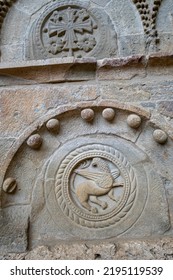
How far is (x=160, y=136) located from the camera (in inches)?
69.3

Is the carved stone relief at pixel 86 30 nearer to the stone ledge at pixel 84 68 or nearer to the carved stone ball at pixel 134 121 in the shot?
the stone ledge at pixel 84 68

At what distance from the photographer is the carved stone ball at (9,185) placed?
5.90 feet

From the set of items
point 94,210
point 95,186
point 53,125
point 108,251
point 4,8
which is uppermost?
point 4,8

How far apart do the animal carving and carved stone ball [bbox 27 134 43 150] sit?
313 mm

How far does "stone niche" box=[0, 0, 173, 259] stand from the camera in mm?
1721

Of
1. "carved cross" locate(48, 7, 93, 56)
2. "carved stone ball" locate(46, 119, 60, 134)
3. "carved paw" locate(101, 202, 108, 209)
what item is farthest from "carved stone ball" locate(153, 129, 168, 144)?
"carved cross" locate(48, 7, 93, 56)

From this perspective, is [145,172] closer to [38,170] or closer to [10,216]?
[38,170]

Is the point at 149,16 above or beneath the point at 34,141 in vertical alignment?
above

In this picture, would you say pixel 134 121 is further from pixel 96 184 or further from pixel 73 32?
pixel 73 32

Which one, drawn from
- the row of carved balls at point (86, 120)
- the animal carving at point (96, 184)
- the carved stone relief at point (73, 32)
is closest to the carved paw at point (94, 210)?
the animal carving at point (96, 184)

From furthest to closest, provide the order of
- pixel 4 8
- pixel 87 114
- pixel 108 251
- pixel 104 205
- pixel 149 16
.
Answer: pixel 4 8, pixel 149 16, pixel 87 114, pixel 104 205, pixel 108 251

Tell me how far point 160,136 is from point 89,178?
521 mm

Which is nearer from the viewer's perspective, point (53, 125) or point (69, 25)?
point (53, 125)

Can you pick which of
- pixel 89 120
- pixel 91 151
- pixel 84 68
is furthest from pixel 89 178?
pixel 84 68
